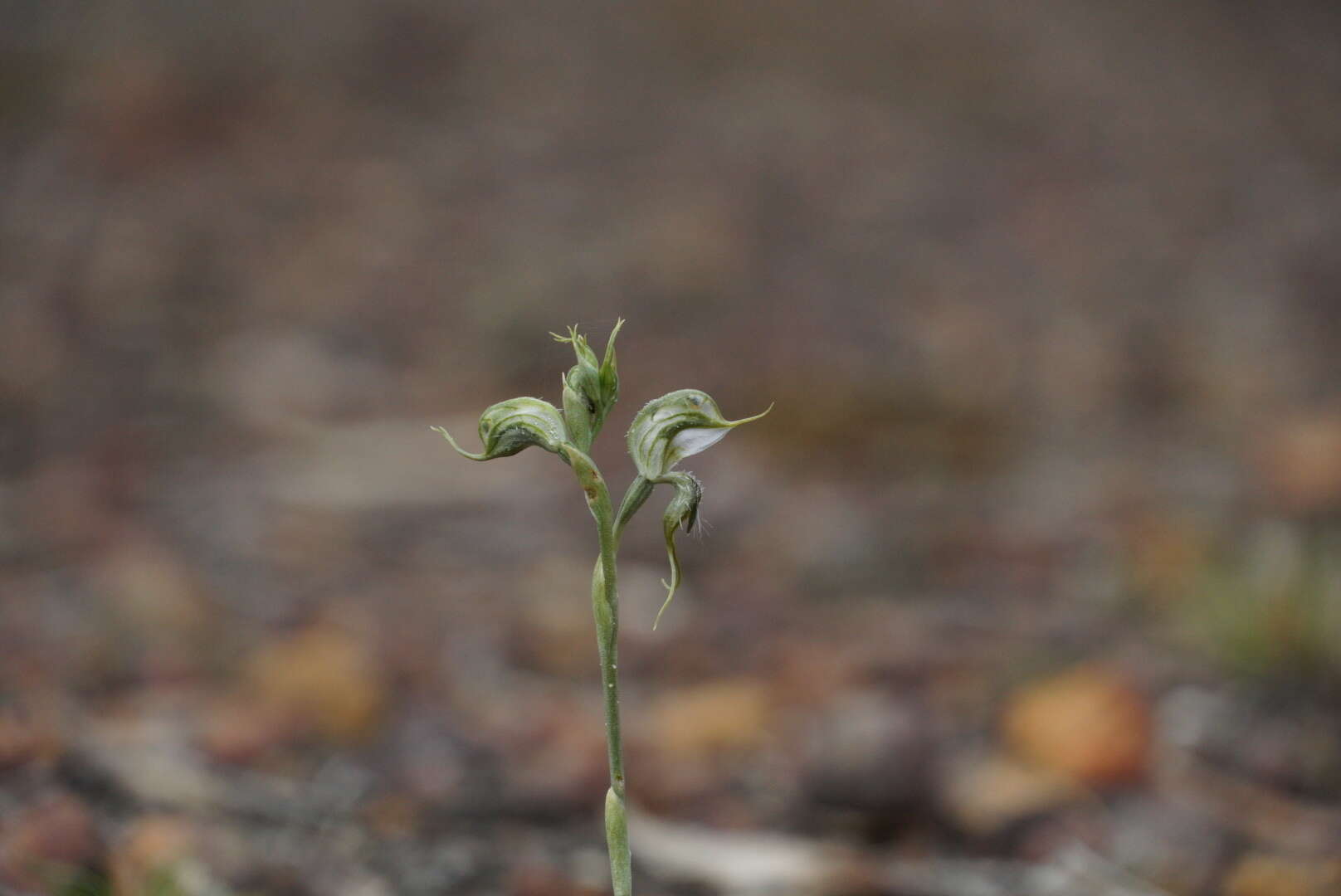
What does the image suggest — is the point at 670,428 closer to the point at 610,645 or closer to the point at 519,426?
Result: the point at 519,426

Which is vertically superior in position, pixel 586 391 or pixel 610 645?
pixel 586 391

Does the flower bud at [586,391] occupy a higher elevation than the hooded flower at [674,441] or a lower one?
higher

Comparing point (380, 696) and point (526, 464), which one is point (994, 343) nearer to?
point (526, 464)

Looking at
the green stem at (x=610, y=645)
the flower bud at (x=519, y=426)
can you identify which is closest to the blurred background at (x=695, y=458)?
the green stem at (x=610, y=645)

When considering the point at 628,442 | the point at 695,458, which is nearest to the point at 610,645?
the point at 628,442

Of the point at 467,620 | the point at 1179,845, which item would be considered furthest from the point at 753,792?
the point at 467,620

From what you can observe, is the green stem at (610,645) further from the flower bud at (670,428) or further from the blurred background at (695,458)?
the blurred background at (695,458)

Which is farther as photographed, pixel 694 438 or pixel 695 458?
pixel 695 458
